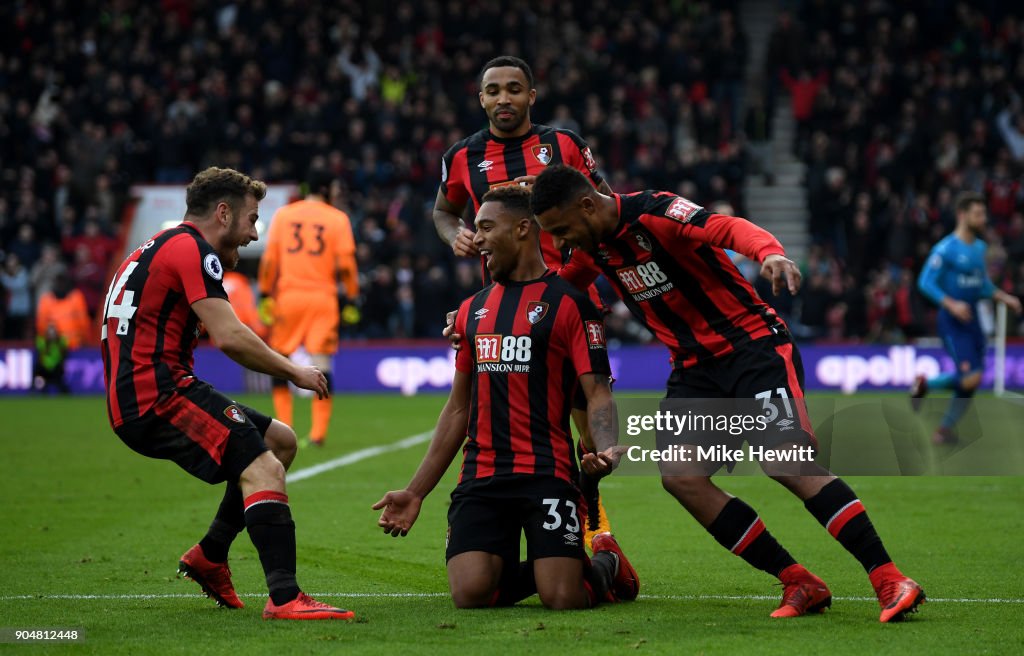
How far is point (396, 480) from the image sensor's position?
33.2ft

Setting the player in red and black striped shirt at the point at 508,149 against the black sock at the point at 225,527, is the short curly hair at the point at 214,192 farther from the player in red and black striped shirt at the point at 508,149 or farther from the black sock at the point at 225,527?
the player in red and black striped shirt at the point at 508,149

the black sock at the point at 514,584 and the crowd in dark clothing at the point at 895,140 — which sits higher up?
the crowd in dark clothing at the point at 895,140

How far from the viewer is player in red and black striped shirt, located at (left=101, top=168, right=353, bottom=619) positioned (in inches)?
207

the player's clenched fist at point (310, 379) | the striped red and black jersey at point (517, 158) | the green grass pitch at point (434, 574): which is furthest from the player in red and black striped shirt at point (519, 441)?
the striped red and black jersey at point (517, 158)

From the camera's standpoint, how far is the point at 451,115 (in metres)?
23.5

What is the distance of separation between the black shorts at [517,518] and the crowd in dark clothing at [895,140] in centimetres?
1589

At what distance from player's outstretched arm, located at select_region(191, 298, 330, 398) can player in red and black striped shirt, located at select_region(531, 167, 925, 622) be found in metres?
1.13

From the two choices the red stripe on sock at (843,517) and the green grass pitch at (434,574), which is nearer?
the green grass pitch at (434,574)

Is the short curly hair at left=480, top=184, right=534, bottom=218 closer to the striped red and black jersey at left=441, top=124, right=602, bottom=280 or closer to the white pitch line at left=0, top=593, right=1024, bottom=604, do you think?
the striped red and black jersey at left=441, top=124, right=602, bottom=280

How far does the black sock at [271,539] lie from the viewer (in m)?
5.26

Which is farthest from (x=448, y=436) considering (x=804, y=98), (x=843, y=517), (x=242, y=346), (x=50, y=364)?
(x=804, y=98)

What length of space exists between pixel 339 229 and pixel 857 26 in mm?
16662

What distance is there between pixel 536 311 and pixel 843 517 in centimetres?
147

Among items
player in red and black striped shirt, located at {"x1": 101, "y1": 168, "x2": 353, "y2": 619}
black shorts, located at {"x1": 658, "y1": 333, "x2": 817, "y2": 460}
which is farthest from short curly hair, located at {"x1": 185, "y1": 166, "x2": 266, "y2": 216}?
black shorts, located at {"x1": 658, "y1": 333, "x2": 817, "y2": 460}
